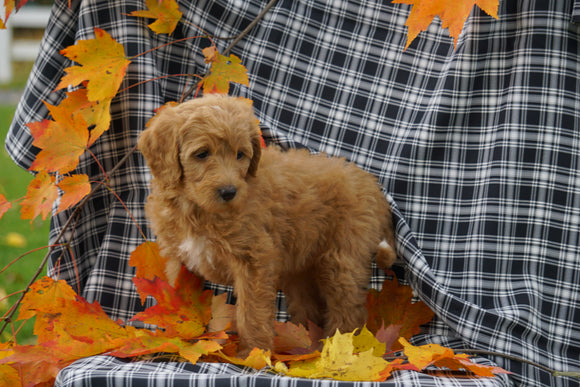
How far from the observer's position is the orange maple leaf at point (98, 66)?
8.92 feet

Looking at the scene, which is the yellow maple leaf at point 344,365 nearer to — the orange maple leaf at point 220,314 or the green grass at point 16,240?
the orange maple leaf at point 220,314

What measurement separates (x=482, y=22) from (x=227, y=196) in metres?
1.62

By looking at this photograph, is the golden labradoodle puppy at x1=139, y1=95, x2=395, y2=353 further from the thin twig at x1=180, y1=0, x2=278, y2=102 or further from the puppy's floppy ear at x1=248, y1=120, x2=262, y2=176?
the thin twig at x1=180, y1=0, x2=278, y2=102

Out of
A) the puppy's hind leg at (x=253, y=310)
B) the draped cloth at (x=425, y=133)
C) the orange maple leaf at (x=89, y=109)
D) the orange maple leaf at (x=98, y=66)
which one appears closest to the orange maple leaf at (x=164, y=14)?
the draped cloth at (x=425, y=133)

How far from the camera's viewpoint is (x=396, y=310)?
299 cm

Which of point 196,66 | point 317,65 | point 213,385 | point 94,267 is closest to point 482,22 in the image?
point 317,65

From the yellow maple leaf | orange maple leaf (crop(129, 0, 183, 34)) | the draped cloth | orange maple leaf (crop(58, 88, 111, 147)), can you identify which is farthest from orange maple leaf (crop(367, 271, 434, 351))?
orange maple leaf (crop(129, 0, 183, 34))

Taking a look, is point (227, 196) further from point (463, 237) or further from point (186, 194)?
point (463, 237)

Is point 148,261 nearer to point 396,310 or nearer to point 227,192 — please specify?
point 227,192

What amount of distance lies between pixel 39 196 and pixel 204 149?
0.97 meters

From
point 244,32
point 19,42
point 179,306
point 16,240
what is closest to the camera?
point 179,306

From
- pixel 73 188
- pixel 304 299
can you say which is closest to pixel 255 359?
pixel 304 299

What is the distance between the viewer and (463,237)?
298cm

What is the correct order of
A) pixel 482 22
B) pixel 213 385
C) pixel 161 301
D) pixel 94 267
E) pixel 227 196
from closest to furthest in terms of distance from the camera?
1. pixel 213 385
2. pixel 227 196
3. pixel 161 301
4. pixel 482 22
5. pixel 94 267
